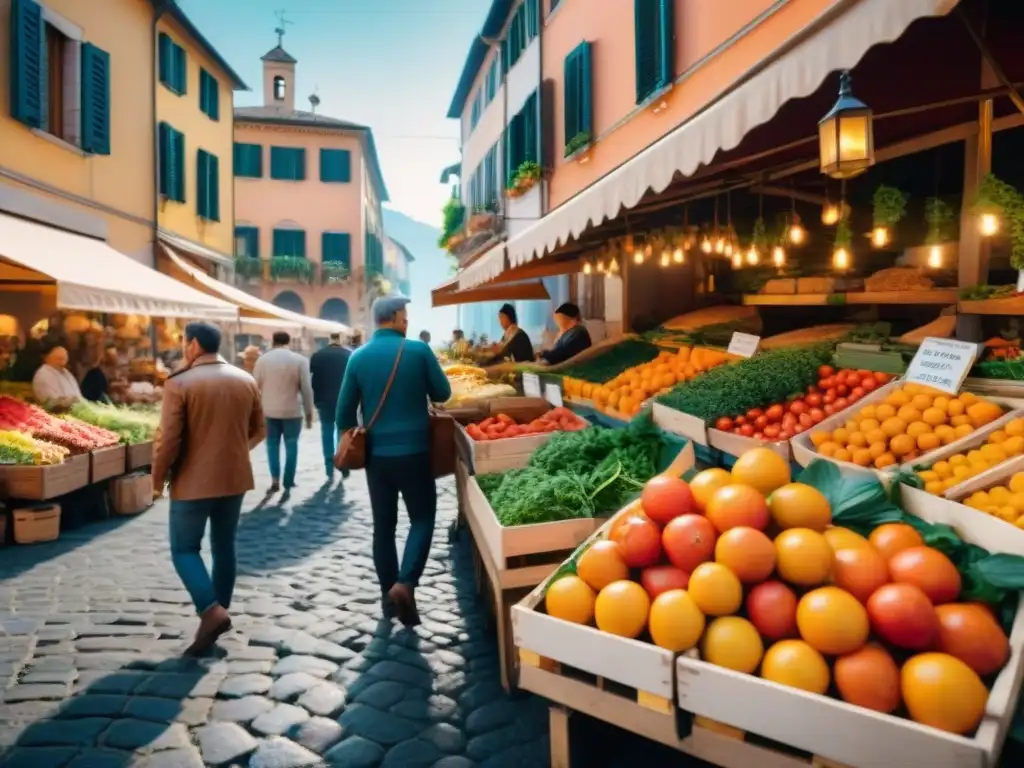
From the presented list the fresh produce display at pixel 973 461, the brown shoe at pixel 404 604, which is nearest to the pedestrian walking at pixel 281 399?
the brown shoe at pixel 404 604

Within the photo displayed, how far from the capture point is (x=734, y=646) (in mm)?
2141

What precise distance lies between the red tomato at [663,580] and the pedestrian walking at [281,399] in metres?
6.53

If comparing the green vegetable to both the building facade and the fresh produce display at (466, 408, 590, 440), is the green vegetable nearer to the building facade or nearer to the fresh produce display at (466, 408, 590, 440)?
the fresh produce display at (466, 408, 590, 440)

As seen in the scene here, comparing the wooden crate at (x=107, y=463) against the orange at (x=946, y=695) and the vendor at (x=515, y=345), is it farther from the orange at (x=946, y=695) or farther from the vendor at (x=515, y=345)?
the orange at (x=946, y=695)

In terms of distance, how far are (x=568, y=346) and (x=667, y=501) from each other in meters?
5.71

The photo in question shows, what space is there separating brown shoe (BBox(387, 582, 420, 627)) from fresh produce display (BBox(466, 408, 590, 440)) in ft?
4.03

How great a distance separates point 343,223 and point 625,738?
30.4 m

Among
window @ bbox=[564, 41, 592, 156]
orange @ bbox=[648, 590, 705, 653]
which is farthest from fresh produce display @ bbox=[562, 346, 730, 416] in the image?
window @ bbox=[564, 41, 592, 156]

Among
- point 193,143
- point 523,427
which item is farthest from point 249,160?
point 523,427

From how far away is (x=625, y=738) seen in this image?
2963 mm

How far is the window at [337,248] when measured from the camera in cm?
3119

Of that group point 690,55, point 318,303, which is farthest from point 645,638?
point 318,303

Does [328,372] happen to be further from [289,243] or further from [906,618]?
[289,243]

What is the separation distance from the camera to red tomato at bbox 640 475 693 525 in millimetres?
2680
